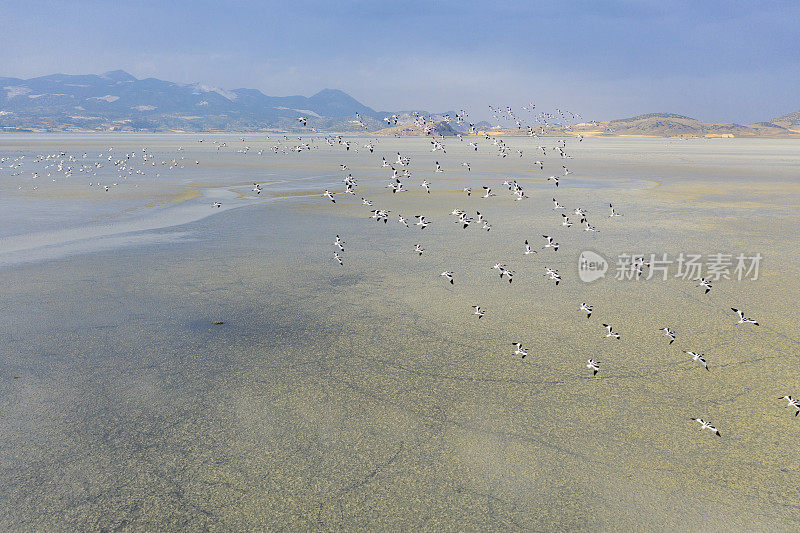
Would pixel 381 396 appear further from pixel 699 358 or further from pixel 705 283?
pixel 705 283

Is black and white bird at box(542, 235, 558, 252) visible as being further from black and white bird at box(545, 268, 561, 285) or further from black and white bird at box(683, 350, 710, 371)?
black and white bird at box(683, 350, 710, 371)

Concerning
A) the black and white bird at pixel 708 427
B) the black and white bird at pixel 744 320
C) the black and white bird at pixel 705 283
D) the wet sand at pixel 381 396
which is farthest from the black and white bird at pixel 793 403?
the black and white bird at pixel 705 283

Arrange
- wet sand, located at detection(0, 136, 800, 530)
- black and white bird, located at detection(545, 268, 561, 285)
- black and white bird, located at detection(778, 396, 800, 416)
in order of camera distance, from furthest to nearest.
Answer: black and white bird, located at detection(545, 268, 561, 285), black and white bird, located at detection(778, 396, 800, 416), wet sand, located at detection(0, 136, 800, 530)

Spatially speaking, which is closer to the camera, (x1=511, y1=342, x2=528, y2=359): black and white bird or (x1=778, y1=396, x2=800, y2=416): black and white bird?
(x1=778, y1=396, x2=800, y2=416): black and white bird

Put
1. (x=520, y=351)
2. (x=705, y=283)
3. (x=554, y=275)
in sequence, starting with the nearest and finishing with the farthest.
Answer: (x=520, y=351), (x=705, y=283), (x=554, y=275)

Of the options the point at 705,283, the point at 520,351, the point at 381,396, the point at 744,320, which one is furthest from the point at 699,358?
the point at 381,396

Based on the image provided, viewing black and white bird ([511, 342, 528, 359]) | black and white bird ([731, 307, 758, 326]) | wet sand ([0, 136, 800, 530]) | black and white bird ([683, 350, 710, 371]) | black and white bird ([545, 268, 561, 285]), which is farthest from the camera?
black and white bird ([545, 268, 561, 285])

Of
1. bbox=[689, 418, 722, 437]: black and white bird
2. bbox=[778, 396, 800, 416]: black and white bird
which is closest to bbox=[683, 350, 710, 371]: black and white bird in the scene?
bbox=[778, 396, 800, 416]: black and white bird

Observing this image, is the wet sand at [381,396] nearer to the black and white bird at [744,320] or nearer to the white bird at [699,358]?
the white bird at [699,358]

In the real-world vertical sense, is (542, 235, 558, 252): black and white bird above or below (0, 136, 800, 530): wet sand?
above
